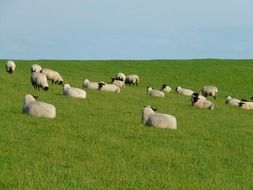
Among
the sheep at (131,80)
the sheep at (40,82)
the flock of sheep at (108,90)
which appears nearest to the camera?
the flock of sheep at (108,90)

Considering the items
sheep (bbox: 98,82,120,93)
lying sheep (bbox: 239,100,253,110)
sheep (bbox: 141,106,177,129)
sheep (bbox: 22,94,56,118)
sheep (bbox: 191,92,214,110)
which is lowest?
lying sheep (bbox: 239,100,253,110)

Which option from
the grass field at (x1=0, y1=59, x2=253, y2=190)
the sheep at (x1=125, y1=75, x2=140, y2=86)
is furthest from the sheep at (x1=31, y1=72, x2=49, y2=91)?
the sheep at (x1=125, y1=75, x2=140, y2=86)

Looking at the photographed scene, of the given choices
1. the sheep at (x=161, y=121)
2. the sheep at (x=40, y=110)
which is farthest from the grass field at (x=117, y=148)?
the sheep at (x=161, y=121)

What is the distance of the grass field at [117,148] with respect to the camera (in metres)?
11.9

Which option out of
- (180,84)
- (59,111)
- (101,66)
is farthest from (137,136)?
(101,66)

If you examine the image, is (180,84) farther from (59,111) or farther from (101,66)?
(59,111)

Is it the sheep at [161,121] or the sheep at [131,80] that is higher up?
the sheep at [161,121]

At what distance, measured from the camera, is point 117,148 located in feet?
51.5

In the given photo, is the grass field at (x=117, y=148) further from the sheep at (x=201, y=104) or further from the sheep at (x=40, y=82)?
the sheep at (x=40, y=82)

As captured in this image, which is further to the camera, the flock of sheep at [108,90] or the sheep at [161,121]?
the sheep at [161,121]

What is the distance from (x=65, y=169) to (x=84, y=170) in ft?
1.47

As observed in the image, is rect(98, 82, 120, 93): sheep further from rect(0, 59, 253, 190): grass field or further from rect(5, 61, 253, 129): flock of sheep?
rect(0, 59, 253, 190): grass field

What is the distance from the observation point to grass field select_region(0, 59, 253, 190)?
11859 millimetres

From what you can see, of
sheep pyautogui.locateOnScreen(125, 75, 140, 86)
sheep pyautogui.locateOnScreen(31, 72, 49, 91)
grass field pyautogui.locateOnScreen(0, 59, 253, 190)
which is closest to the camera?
grass field pyautogui.locateOnScreen(0, 59, 253, 190)
